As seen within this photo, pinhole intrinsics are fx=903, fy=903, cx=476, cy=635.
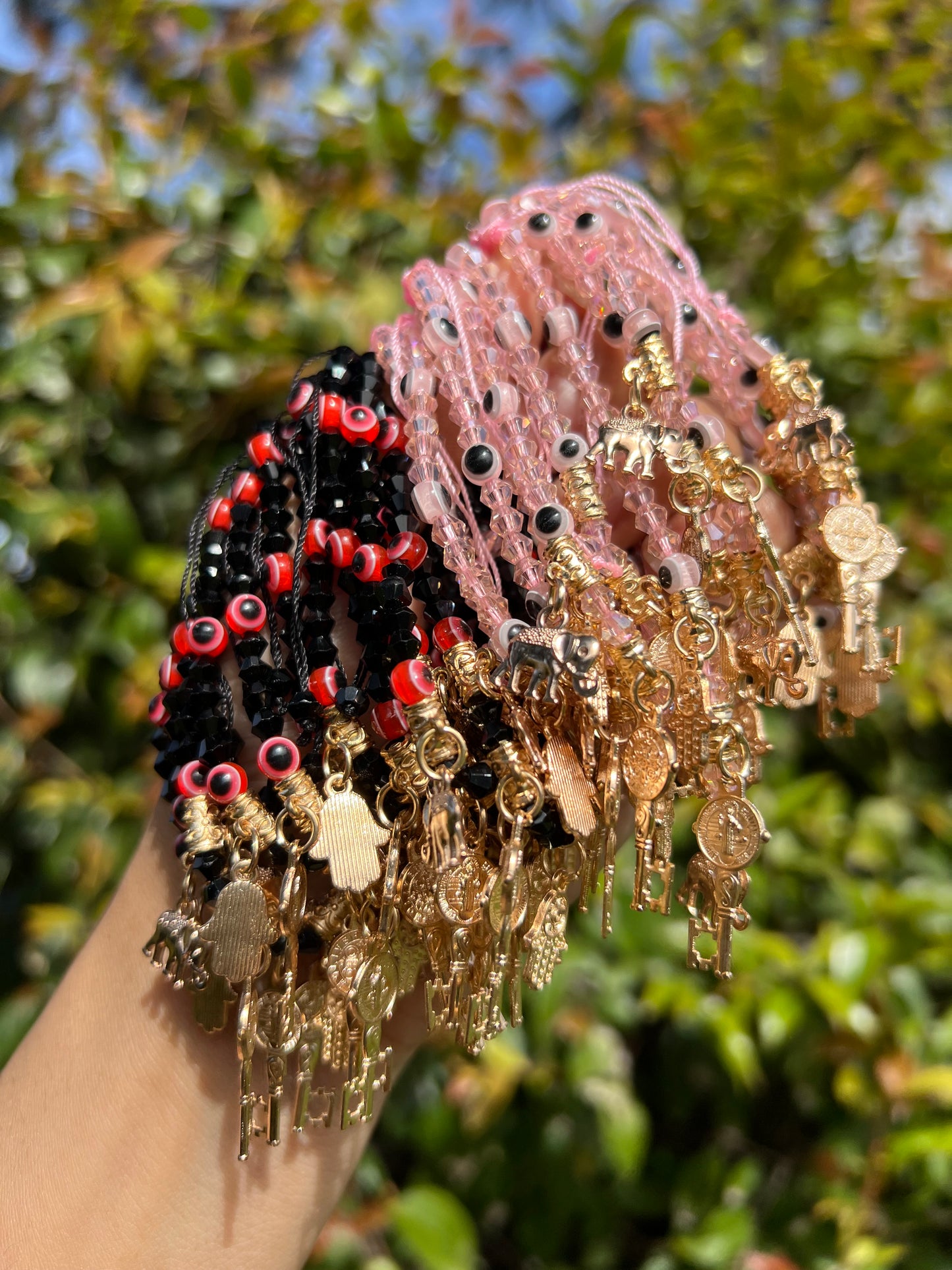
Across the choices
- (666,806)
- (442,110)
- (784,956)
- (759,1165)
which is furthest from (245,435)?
(759,1165)

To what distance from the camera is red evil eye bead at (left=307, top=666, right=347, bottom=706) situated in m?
0.72

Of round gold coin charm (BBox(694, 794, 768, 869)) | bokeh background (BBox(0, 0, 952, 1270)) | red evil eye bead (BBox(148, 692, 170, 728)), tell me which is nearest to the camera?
round gold coin charm (BBox(694, 794, 768, 869))

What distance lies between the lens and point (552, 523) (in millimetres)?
707

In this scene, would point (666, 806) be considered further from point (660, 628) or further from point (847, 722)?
point (847, 722)

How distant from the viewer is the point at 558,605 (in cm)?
69

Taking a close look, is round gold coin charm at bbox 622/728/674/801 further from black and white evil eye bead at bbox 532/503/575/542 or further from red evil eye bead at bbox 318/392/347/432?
red evil eye bead at bbox 318/392/347/432

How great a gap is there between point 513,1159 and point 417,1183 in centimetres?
13

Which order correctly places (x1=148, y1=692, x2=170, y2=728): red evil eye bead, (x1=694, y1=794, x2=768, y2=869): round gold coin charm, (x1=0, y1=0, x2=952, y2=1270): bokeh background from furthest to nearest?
(x1=0, y1=0, x2=952, y2=1270): bokeh background, (x1=148, y1=692, x2=170, y2=728): red evil eye bead, (x1=694, y1=794, x2=768, y2=869): round gold coin charm

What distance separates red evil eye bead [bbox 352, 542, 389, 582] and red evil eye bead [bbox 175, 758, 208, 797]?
20cm

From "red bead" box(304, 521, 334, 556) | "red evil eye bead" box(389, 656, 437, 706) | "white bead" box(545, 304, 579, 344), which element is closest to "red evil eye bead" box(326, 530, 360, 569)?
"red bead" box(304, 521, 334, 556)

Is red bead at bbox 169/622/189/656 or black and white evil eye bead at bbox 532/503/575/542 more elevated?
black and white evil eye bead at bbox 532/503/575/542

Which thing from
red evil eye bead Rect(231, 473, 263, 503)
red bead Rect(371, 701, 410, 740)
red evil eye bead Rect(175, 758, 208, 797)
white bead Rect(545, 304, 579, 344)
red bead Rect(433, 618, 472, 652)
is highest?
white bead Rect(545, 304, 579, 344)

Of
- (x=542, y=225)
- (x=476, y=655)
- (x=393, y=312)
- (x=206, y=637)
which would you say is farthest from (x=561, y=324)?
(x=393, y=312)

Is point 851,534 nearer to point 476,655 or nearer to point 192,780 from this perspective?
point 476,655
